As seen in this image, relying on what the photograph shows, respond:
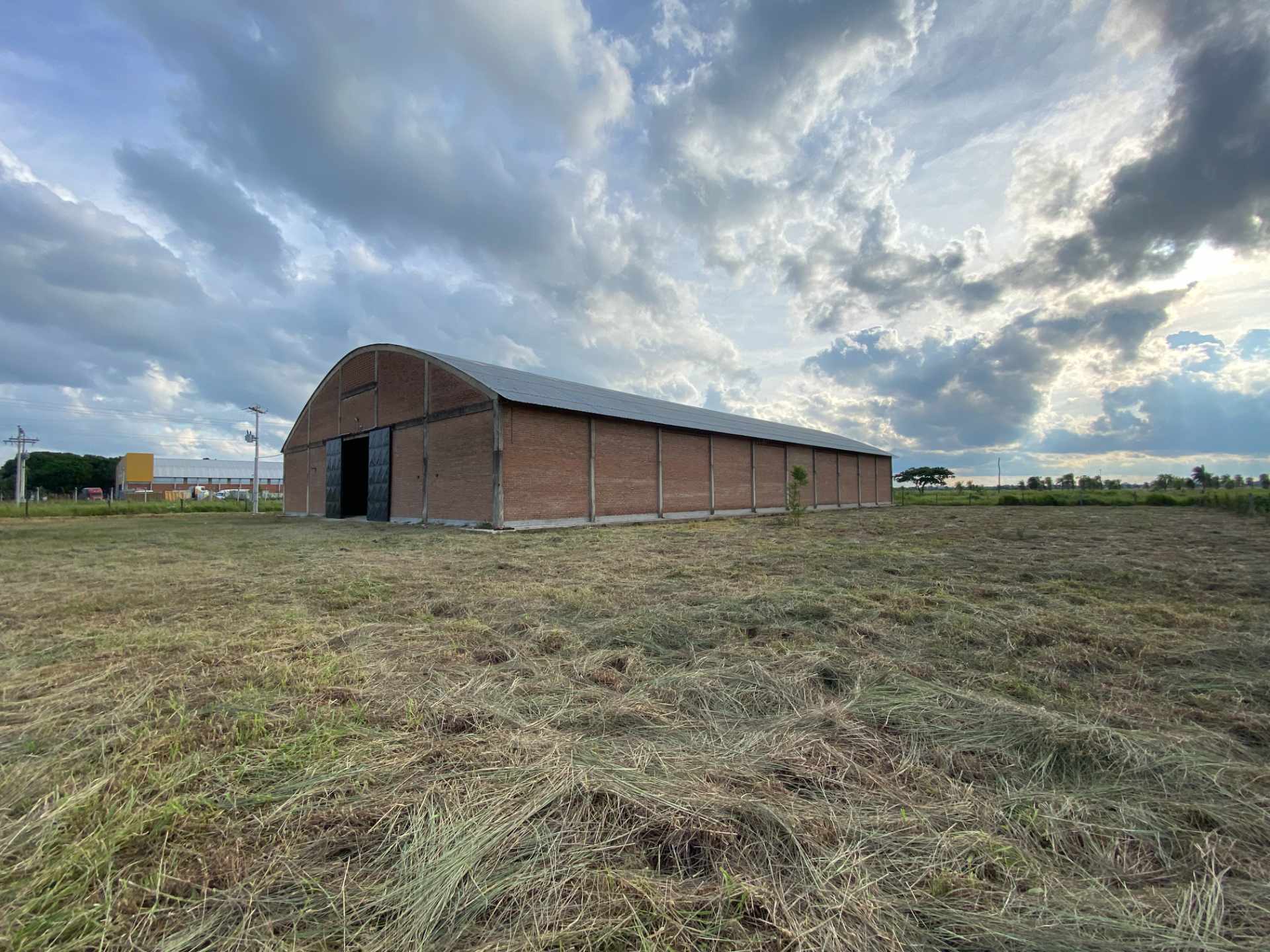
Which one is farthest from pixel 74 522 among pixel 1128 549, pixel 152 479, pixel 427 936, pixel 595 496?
pixel 152 479

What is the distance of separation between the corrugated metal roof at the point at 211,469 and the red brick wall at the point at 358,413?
67.0 meters

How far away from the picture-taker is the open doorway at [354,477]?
23844 mm

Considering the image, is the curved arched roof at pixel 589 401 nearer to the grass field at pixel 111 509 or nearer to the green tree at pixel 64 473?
the grass field at pixel 111 509

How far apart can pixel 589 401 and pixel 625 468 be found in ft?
10.5

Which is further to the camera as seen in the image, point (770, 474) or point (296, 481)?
point (296, 481)

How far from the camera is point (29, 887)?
63.4 inches

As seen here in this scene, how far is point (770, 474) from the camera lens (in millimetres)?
27328

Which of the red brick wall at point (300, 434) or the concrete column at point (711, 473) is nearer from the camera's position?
the concrete column at point (711, 473)

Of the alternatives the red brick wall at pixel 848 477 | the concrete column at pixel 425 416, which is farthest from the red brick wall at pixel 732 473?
the concrete column at pixel 425 416

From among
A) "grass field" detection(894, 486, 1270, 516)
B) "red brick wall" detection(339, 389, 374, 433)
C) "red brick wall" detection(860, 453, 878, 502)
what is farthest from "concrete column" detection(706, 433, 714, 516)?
"grass field" detection(894, 486, 1270, 516)

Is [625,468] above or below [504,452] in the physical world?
below

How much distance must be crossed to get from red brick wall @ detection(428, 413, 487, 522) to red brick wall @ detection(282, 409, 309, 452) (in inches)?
503

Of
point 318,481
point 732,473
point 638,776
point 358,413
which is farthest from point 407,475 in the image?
point 638,776

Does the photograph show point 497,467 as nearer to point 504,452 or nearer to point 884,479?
point 504,452
